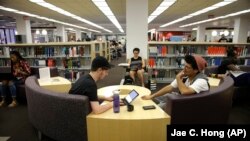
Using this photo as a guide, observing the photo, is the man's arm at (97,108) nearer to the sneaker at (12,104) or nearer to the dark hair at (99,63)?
the dark hair at (99,63)

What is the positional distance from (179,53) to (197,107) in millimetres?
4664

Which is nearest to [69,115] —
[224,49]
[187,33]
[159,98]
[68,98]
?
[68,98]

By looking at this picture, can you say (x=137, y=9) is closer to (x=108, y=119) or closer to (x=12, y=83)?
(x=12, y=83)

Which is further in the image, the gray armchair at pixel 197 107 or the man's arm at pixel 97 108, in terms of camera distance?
the gray armchair at pixel 197 107

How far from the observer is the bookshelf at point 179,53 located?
22.5 ft

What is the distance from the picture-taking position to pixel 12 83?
489 cm

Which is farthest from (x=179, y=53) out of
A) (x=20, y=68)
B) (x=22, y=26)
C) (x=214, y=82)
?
(x=22, y=26)

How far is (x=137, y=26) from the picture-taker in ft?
20.2

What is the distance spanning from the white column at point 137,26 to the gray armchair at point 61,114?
3.78m

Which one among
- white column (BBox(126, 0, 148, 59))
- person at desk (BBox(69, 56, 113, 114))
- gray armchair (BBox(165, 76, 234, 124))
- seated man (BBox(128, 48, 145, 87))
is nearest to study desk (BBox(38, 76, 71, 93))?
person at desk (BBox(69, 56, 113, 114))

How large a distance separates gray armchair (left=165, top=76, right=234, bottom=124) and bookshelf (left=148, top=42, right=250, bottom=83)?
163 inches

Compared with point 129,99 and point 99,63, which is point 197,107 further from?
point 99,63

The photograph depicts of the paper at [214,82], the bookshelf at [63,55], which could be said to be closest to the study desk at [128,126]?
the paper at [214,82]

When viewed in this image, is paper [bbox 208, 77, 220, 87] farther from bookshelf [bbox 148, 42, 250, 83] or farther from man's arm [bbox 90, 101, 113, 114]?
bookshelf [bbox 148, 42, 250, 83]
